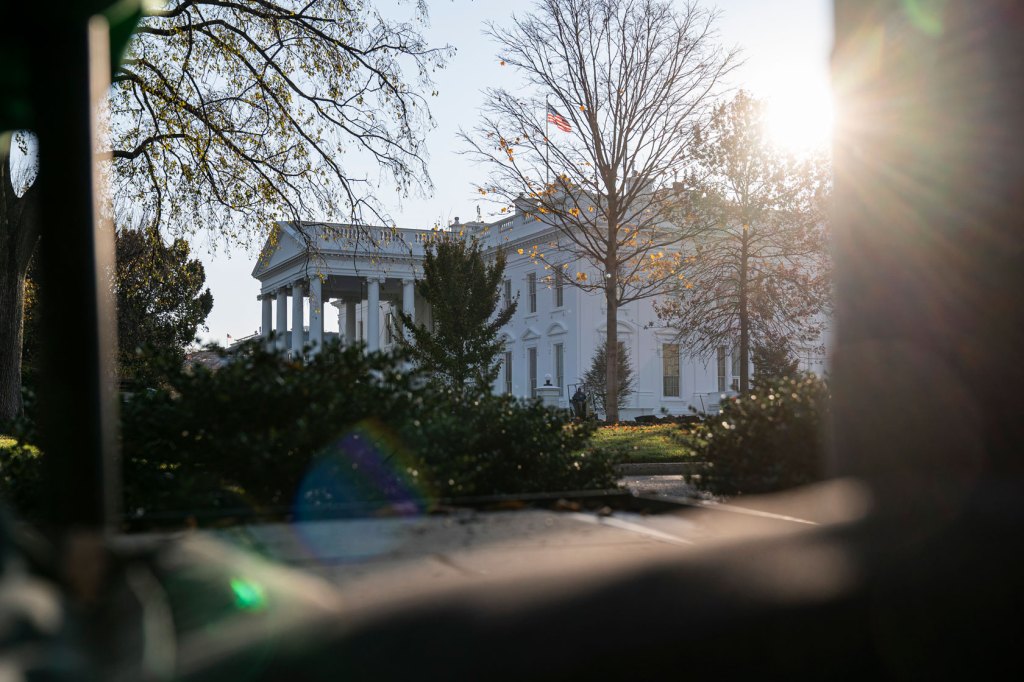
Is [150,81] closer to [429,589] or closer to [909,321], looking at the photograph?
[909,321]

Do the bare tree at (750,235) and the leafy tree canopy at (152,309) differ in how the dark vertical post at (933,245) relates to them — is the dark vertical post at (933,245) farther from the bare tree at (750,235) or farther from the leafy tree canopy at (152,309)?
the leafy tree canopy at (152,309)

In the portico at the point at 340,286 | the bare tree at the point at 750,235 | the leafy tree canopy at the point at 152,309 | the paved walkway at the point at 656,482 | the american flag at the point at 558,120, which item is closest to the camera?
the paved walkway at the point at 656,482

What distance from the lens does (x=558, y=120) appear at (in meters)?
26.5

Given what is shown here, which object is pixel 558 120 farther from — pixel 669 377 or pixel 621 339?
pixel 669 377

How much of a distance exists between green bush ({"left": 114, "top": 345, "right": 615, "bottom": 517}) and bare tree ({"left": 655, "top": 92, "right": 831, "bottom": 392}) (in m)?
22.1

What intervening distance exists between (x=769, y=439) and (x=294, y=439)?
9.26 feet

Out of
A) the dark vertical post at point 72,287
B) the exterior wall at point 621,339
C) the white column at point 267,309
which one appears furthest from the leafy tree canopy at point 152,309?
the dark vertical post at point 72,287

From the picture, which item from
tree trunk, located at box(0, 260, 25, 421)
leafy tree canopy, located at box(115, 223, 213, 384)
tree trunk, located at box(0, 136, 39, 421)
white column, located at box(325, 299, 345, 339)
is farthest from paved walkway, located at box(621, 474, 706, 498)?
white column, located at box(325, 299, 345, 339)

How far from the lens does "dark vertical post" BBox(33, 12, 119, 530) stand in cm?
131

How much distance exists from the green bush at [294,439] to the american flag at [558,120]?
2129 cm

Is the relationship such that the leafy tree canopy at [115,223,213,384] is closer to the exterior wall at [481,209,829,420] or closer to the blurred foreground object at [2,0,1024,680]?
the exterior wall at [481,209,829,420]

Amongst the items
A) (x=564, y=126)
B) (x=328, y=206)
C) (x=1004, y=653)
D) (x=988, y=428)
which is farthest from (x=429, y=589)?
(x=564, y=126)

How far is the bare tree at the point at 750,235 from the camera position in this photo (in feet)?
92.7

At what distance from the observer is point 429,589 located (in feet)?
4.42
